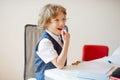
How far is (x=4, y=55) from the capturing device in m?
2.69

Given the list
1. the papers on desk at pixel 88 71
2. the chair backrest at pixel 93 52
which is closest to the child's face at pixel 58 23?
the papers on desk at pixel 88 71

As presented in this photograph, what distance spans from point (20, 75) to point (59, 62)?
1.55 metres

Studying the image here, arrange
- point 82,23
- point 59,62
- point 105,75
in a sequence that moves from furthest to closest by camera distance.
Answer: point 82,23 → point 59,62 → point 105,75

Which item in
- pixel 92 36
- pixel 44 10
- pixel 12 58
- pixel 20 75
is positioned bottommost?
pixel 20 75

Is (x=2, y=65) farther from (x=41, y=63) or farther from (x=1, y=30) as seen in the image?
(x=41, y=63)

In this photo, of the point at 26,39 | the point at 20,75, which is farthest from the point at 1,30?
the point at 26,39

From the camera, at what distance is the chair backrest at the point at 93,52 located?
7.36 feet

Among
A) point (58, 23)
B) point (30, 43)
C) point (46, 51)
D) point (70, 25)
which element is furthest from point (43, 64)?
point (70, 25)

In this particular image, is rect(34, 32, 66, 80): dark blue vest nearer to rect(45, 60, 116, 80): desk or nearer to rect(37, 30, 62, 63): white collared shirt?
rect(37, 30, 62, 63): white collared shirt

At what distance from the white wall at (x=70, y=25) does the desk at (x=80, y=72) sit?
1.43 meters

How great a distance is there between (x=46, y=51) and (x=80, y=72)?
30cm

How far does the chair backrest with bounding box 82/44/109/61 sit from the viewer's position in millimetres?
2242

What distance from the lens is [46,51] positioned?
144cm

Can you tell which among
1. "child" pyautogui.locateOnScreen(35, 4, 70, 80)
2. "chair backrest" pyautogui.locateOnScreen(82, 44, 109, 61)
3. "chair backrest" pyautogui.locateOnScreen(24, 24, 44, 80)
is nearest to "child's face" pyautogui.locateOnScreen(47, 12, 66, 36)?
"child" pyautogui.locateOnScreen(35, 4, 70, 80)
